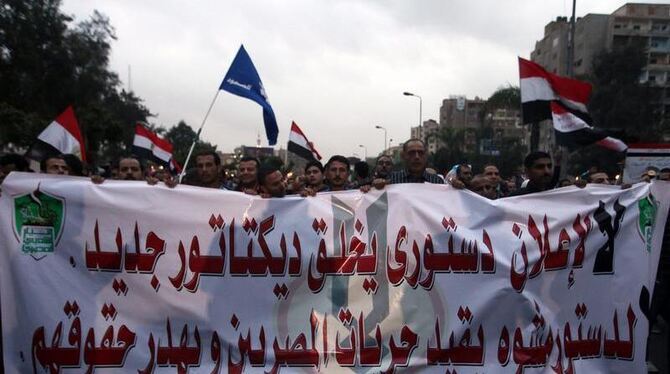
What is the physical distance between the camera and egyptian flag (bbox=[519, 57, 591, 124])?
514 centimetres

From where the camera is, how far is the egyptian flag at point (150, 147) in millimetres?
10836

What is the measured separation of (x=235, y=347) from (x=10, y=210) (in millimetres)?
1629

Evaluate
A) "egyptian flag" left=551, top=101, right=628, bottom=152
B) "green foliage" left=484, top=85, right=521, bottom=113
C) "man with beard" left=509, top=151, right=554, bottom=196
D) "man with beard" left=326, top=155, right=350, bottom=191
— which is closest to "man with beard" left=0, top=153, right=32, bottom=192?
"man with beard" left=326, top=155, right=350, bottom=191

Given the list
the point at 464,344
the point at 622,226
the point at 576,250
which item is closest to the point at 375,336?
the point at 464,344

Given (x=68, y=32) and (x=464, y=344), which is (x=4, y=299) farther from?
(x=68, y=32)

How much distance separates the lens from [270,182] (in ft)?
14.9

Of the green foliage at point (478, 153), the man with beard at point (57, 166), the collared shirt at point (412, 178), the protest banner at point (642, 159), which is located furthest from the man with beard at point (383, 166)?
the green foliage at point (478, 153)

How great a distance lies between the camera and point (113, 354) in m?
3.66

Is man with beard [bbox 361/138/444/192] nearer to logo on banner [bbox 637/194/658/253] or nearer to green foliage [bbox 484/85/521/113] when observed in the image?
logo on banner [bbox 637/194/658/253]

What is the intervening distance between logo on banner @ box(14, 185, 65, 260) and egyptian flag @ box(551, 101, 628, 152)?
12.7 feet

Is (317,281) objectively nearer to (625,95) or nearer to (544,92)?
(544,92)

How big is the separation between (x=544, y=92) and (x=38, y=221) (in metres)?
4.04

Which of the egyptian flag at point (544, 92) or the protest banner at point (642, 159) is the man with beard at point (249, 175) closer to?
the egyptian flag at point (544, 92)

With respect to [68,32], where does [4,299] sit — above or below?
below
